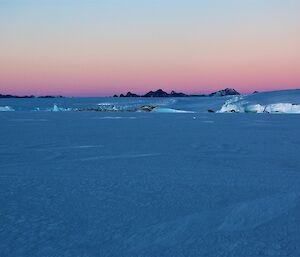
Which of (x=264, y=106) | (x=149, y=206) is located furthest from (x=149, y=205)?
(x=264, y=106)

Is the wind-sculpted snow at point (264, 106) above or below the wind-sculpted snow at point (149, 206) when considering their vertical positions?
below

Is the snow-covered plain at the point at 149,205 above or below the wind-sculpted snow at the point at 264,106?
above

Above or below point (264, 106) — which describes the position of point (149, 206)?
above

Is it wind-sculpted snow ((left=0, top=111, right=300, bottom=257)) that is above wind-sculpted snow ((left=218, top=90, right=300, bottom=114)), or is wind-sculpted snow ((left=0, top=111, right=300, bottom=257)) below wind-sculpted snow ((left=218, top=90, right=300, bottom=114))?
above

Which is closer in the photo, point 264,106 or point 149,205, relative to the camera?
point 149,205

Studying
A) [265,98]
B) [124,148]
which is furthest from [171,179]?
[265,98]

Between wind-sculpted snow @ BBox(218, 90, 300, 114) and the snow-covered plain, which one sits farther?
wind-sculpted snow @ BBox(218, 90, 300, 114)

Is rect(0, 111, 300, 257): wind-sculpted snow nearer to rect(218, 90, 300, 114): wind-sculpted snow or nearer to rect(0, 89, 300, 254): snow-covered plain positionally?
rect(0, 89, 300, 254): snow-covered plain

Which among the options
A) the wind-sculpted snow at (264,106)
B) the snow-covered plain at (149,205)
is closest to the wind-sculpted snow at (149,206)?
the snow-covered plain at (149,205)

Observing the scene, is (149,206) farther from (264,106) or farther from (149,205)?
(264,106)

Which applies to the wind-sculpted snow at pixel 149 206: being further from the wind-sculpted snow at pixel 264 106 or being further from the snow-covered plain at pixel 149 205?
the wind-sculpted snow at pixel 264 106

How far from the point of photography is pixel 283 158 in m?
7.27

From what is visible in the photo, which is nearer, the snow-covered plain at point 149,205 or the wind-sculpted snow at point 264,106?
the snow-covered plain at point 149,205

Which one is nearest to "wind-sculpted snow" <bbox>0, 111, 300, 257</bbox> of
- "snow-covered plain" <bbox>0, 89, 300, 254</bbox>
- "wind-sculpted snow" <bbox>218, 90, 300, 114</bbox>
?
"snow-covered plain" <bbox>0, 89, 300, 254</bbox>
